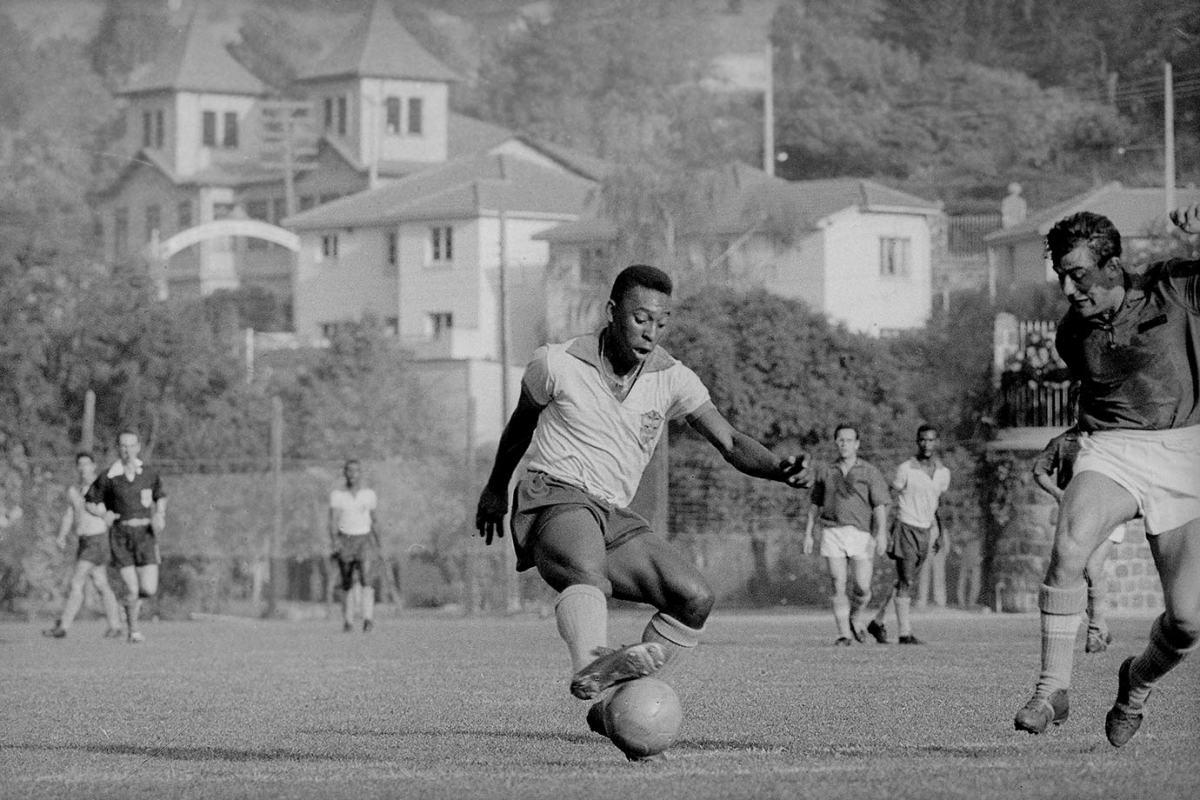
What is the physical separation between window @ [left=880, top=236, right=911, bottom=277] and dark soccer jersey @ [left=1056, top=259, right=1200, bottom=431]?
59261 mm

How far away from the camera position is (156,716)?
→ 38.6 feet

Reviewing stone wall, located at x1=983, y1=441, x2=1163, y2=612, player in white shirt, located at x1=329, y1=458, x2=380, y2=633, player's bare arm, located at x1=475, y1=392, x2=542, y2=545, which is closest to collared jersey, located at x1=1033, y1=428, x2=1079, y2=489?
player's bare arm, located at x1=475, y1=392, x2=542, y2=545

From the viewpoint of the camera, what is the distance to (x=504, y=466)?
930cm

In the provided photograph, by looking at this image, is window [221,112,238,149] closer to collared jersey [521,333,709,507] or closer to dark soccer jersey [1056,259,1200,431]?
collared jersey [521,333,709,507]

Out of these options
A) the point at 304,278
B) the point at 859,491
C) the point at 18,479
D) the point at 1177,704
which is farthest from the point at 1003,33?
the point at 1177,704

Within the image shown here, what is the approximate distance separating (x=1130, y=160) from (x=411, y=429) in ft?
136

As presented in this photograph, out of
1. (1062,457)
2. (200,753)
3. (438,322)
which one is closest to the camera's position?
(1062,457)

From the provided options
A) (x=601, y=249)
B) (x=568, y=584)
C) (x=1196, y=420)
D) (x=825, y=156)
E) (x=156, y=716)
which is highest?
(x=825, y=156)

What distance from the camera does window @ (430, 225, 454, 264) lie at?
76938mm

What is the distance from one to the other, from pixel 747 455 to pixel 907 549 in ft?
38.5

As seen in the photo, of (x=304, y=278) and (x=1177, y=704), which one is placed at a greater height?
(x=304, y=278)

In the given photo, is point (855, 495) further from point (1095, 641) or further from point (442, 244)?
point (442, 244)

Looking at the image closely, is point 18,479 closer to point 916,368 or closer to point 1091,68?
point 916,368

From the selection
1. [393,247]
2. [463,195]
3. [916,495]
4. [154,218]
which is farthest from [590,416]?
[154,218]
